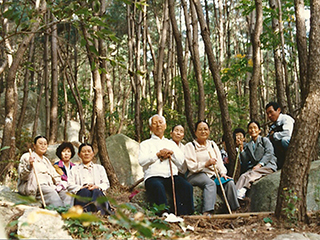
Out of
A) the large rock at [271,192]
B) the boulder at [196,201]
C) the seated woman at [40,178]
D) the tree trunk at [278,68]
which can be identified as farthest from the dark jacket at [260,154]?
the seated woman at [40,178]

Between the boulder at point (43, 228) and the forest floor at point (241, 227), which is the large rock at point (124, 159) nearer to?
the forest floor at point (241, 227)

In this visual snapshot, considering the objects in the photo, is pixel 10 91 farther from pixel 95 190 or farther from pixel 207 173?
pixel 207 173

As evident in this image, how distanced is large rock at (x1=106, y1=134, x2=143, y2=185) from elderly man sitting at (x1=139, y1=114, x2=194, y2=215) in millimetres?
4382

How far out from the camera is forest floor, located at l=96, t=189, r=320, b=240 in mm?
3963

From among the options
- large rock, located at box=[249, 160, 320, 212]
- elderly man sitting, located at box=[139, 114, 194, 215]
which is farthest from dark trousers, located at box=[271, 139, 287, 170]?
elderly man sitting, located at box=[139, 114, 194, 215]

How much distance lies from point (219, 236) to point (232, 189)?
1.37m

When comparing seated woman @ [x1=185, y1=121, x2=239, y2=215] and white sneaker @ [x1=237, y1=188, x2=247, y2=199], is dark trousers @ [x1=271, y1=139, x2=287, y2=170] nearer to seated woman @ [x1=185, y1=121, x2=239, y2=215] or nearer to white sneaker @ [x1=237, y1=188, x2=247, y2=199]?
white sneaker @ [x1=237, y1=188, x2=247, y2=199]

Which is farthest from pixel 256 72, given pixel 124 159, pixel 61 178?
pixel 124 159

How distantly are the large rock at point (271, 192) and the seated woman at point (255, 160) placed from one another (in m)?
0.16

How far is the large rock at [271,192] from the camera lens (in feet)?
17.2

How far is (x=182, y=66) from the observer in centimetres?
798

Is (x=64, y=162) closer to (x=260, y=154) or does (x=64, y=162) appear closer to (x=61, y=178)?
(x=61, y=178)

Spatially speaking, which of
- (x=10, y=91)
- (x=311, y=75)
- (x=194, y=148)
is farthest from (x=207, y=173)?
(x=10, y=91)

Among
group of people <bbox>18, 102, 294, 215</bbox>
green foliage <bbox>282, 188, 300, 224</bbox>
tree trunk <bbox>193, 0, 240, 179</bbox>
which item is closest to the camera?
green foliage <bbox>282, 188, 300, 224</bbox>
